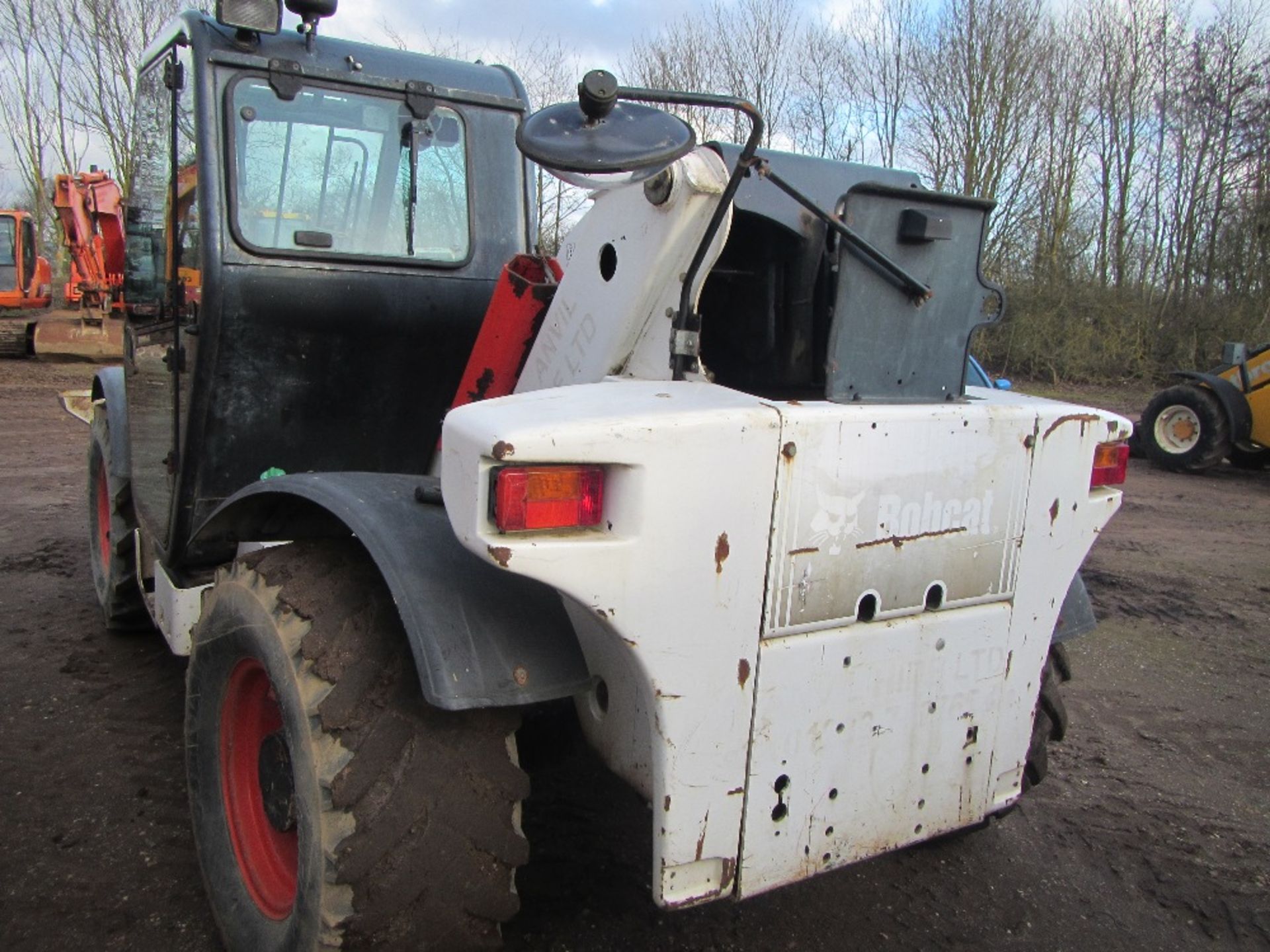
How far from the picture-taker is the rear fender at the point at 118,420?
13.6ft

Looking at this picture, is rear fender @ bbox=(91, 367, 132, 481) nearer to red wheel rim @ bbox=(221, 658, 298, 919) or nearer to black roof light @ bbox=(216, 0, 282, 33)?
black roof light @ bbox=(216, 0, 282, 33)

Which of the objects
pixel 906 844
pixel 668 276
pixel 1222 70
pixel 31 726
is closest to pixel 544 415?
pixel 668 276

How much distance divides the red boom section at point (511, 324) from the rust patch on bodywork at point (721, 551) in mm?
1120

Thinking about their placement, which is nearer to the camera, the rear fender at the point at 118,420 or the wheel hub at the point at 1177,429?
the rear fender at the point at 118,420

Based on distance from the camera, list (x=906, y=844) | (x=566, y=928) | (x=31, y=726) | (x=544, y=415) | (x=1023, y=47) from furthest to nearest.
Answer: (x=1023, y=47) < (x=31, y=726) < (x=566, y=928) < (x=906, y=844) < (x=544, y=415)

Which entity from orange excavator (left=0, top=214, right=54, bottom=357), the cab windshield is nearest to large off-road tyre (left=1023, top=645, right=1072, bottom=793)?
the cab windshield

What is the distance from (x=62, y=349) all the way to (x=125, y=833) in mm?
15891

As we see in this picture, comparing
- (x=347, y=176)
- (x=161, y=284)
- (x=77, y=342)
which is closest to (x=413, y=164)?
(x=347, y=176)

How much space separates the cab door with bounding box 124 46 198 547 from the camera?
119 inches

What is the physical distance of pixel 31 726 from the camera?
11.7 feet

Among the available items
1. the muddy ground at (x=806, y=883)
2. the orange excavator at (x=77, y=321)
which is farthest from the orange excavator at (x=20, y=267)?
the muddy ground at (x=806, y=883)

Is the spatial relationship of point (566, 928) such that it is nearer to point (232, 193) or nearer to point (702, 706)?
point (702, 706)

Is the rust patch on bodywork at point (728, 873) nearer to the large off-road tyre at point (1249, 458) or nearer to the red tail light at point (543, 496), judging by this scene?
the red tail light at point (543, 496)

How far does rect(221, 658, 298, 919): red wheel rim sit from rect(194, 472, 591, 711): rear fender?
48 cm
